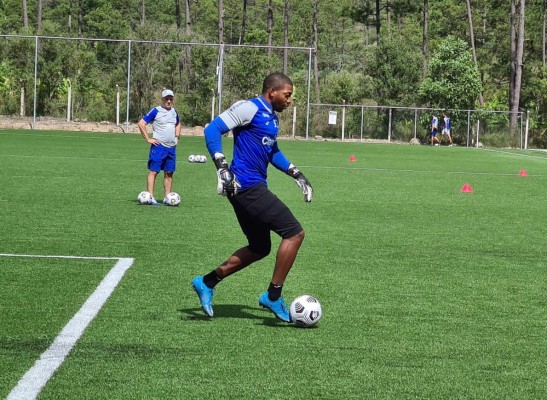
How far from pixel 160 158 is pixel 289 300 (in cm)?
905

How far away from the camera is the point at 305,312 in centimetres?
775

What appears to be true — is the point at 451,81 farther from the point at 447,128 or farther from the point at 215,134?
the point at 215,134

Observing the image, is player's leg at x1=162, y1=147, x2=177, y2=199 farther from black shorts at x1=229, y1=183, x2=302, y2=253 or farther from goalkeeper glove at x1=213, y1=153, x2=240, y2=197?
goalkeeper glove at x1=213, y1=153, x2=240, y2=197

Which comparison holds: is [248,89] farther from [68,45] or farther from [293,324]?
[293,324]

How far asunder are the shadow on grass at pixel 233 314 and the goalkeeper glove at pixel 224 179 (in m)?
1.00

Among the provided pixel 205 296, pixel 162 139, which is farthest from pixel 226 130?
pixel 162 139

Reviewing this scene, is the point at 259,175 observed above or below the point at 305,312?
above

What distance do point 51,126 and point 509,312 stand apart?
47.2 meters

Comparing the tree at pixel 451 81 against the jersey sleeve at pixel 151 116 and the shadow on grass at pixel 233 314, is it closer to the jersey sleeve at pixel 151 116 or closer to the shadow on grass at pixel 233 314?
the jersey sleeve at pixel 151 116

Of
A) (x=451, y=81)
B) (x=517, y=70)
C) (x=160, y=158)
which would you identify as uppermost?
(x=517, y=70)

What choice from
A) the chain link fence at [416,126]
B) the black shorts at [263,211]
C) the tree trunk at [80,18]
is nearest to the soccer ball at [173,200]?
the black shorts at [263,211]

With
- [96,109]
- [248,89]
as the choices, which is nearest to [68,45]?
[96,109]

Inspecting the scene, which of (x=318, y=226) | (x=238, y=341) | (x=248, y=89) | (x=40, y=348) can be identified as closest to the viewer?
(x=40, y=348)

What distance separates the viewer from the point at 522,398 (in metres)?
5.92
